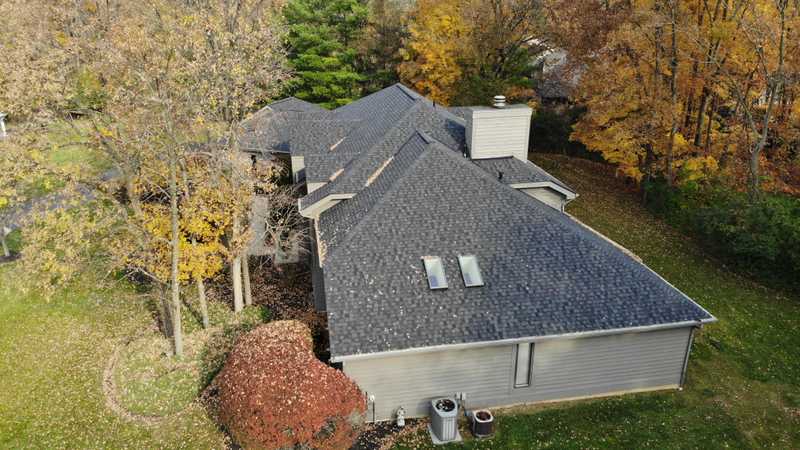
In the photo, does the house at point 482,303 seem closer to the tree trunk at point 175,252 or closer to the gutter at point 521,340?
the gutter at point 521,340

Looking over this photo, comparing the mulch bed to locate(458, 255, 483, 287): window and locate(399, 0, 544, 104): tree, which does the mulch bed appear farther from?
locate(399, 0, 544, 104): tree

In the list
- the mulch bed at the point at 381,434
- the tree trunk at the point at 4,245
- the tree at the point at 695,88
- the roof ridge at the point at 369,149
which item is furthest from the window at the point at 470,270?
the tree trunk at the point at 4,245

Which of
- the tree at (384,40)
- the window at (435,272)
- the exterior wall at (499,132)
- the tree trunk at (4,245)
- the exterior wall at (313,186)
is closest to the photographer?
the window at (435,272)

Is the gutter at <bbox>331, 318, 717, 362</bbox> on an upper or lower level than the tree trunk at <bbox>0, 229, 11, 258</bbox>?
upper

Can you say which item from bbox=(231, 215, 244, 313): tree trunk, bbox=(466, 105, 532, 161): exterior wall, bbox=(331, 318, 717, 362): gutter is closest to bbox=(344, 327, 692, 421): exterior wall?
bbox=(331, 318, 717, 362): gutter

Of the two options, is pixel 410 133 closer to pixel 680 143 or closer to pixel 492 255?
pixel 492 255
